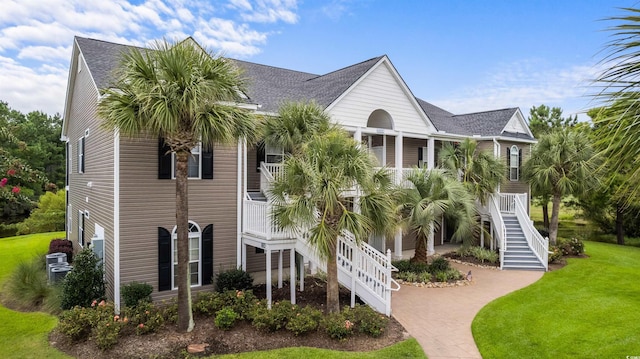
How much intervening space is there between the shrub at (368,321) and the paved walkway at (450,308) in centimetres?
81

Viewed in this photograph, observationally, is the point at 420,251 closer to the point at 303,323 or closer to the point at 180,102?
the point at 303,323

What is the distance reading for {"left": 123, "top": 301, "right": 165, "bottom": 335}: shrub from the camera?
8.68 metres

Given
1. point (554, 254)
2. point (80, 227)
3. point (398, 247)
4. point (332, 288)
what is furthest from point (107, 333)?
point (554, 254)

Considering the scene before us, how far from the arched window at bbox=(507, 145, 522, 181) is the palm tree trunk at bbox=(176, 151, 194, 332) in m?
19.3

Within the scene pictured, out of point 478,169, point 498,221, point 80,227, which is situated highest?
point 478,169

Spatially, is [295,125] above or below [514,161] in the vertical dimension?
above

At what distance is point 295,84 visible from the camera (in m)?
18.2

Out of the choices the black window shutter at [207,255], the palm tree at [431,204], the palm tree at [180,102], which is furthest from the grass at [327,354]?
the palm tree at [431,204]

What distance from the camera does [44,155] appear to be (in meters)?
33.7

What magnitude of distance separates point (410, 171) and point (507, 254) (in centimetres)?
576

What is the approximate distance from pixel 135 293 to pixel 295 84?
11908 mm

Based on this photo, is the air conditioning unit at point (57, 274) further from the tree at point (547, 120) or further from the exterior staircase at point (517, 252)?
the tree at point (547, 120)

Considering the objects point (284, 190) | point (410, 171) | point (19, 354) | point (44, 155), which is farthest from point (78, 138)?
point (44, 155)

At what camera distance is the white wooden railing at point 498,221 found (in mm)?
16375
